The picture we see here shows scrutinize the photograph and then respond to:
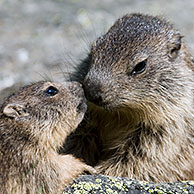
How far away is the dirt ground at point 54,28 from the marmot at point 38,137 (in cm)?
368

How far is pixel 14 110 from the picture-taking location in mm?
5637

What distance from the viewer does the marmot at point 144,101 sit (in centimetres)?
621

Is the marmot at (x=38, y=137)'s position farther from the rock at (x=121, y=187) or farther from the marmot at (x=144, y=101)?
the marmot at (x=144, y=101)

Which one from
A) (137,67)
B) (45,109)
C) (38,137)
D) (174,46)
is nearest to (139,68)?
(137,67)

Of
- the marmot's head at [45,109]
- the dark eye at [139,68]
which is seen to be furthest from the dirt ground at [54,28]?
the marmot's head at [45,109]

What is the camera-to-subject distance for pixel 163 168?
Answer: 6449 mm

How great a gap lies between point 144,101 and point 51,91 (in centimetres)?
130

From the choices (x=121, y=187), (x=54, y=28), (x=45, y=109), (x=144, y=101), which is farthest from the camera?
(x=54, y=28)

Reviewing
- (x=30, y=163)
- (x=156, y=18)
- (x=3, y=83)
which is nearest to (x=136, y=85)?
(x=156, y=18)

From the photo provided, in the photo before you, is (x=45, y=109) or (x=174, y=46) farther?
(x=174, y=46)

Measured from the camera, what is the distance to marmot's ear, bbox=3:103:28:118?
5.60 meters

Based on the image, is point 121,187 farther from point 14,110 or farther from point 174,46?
point 174,46

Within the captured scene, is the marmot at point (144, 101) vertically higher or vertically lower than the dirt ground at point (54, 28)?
lower

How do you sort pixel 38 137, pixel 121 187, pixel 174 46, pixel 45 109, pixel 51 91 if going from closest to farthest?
pixel 121 187 → pixel 38 137 → pixel 45 109 → pixel 51 91 → pixel 174 46
